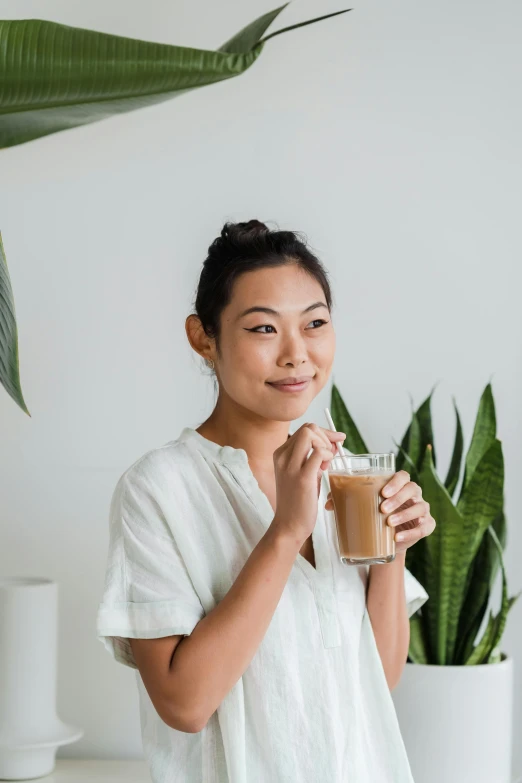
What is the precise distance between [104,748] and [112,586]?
98cm

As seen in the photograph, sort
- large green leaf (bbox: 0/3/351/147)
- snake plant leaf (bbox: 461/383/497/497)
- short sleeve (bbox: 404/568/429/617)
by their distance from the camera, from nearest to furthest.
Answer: large green leaf (bbox: 0/3/351/147)
short sleeve (bbox: 404/568/429/617)
snake plant leaf (bbox: 461/383/497/497)

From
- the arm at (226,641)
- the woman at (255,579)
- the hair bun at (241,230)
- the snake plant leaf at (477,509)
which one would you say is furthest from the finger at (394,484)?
the snake plant leaf at (477,509)

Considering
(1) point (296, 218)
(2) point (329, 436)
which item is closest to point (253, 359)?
(2) point (329, 436)

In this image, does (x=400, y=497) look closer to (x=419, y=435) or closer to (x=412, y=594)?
(x=412, y=594)

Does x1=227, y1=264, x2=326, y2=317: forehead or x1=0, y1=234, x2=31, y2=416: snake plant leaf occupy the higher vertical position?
x1=227, y1=264, x2=326, y2=317: forehead

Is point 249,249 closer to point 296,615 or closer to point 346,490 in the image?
point 346,490

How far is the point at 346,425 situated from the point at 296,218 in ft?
1.72

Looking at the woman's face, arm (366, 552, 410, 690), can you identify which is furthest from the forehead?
arm (366, 552, 410, 690)

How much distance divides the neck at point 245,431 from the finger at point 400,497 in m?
0.22

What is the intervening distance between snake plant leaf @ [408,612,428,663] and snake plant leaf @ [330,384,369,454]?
350mm

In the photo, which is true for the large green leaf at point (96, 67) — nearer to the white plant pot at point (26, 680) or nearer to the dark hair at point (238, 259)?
the dark hair at point (238, 259)

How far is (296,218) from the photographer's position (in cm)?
195

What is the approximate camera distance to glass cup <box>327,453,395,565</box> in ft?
3.50

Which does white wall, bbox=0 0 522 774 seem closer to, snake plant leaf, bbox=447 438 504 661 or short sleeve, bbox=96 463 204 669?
snake plant leaf, bbox=447 438 504 661
